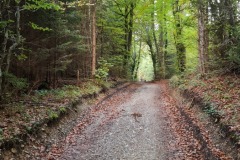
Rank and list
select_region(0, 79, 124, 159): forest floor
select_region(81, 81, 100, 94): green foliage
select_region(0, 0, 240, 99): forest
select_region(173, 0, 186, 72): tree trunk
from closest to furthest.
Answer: select_region(0, 79, 124, 159): forest floor → select_region(0, 0, 240, 99): forest → select_region(81, 81, 100, 94): green foliage → select_region(173, 0, 186, 72): tree trunk

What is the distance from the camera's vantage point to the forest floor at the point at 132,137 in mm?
6820

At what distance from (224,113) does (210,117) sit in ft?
2.46

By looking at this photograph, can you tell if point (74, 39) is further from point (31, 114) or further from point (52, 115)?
point (31, 114)

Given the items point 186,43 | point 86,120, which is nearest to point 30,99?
point 86,120

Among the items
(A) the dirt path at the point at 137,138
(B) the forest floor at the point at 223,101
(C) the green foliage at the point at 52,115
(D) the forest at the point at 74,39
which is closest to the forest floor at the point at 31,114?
(C) the green foliage at the point at 52,115

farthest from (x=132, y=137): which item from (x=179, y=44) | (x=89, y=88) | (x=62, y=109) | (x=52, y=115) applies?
(x=179, y=44)

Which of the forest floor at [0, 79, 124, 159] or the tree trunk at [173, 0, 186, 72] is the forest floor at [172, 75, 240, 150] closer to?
the forest floor at [0, 79, 124, 159]

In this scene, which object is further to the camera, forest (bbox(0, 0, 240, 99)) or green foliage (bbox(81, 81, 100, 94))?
green foliage (bbox(81, 81, 100, 94))

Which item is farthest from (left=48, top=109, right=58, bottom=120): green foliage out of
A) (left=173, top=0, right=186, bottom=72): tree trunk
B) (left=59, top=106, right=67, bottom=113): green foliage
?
(left=173, top=0, right=186, bottom=72): tree trunk

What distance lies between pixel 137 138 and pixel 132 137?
19cm

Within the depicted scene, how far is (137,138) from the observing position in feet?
27.0

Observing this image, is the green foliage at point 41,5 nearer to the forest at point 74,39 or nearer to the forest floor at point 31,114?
the forest at point 74,39

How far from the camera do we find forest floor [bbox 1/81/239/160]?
6820mm

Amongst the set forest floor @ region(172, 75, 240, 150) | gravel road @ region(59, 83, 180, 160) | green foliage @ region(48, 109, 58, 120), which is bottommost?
gravel road @ region(59, 83, 180, 160)
